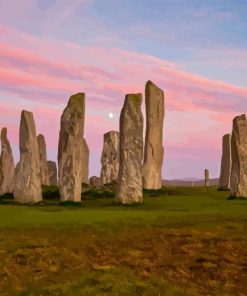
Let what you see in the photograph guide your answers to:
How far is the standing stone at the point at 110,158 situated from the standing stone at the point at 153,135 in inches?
579

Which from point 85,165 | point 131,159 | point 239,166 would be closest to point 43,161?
point 85,165

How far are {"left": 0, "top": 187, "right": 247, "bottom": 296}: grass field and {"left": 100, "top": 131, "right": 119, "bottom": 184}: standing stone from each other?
104 feet

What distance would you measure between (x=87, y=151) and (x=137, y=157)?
28692mm

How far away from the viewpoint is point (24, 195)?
35781mm

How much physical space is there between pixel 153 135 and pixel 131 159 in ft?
41.1

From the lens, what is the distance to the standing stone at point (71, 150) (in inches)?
1364

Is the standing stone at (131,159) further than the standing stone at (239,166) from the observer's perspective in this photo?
No

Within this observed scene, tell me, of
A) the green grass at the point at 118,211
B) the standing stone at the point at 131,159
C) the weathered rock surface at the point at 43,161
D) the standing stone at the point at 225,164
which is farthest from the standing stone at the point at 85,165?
the standing stone at the point at 131,159

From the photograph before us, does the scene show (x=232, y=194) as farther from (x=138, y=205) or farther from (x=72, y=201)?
(x=72, y=201)

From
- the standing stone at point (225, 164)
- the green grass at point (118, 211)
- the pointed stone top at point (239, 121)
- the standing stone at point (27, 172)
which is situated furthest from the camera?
the standing stone at point (225, 164)

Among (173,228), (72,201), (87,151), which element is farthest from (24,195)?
(87,151)

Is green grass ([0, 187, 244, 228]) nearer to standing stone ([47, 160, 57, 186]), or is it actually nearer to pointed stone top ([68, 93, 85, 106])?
pointed stone top ([68, 93, 85, 106])

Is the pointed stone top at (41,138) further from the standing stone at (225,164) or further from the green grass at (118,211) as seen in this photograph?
the green grass at (118,211)

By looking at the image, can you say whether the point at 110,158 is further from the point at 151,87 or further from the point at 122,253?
the point at 122,253
